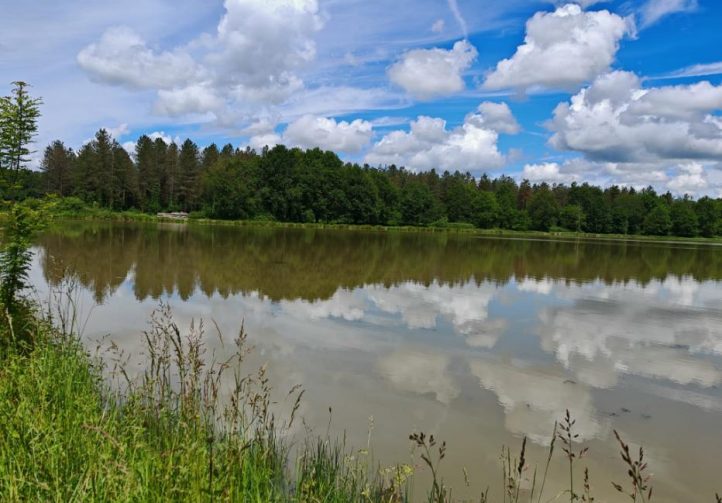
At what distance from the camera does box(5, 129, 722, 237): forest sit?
10206 cm

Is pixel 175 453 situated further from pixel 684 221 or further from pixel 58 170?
pixel 684 221

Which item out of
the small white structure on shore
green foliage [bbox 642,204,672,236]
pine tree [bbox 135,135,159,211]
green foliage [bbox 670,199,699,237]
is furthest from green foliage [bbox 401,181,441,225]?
green foliage [bbox 670,199,699,237]

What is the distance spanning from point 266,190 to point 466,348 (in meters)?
93.9

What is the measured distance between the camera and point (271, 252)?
38.9m

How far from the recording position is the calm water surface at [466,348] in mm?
8641

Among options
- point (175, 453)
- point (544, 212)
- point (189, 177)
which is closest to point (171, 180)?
point (189, 177)

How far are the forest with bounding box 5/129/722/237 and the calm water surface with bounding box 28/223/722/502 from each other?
7431 centimetres

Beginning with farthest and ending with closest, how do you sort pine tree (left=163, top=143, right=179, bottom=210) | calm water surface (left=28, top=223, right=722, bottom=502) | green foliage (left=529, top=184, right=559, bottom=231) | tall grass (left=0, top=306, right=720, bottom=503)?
green foliage (left=529, top=184, right=559, bottom=231), pine tree (left=163, top=143, right=179, bottom=210), calm water surface (left=28, top=223, right=722, bottom=502), tall grass (left=0, top=306, right=720, bottom=503)

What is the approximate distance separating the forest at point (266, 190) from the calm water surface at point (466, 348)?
244 ft

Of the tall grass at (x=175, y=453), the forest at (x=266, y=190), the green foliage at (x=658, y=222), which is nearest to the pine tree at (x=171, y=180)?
the forest at (x=266, y=190)

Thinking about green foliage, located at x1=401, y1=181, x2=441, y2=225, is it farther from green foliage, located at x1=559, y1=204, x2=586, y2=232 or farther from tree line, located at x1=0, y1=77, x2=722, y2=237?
green foliage, located at x1=559, y1=204, x2=586, y2=232

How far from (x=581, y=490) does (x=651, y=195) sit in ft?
594

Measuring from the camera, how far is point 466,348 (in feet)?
47.0

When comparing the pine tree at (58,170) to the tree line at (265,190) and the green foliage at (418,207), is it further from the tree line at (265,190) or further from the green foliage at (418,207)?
the green foliage at (418,207)
